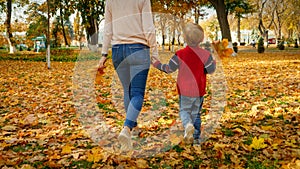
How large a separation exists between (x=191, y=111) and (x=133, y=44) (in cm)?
98

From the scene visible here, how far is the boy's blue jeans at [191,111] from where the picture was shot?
11.1 feet

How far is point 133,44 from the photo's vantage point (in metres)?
3.20

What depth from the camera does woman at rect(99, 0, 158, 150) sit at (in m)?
3.19

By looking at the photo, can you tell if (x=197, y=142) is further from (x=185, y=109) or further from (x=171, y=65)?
(x=171, y=65)

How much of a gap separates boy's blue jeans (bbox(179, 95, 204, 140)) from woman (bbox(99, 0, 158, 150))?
503 millimetres

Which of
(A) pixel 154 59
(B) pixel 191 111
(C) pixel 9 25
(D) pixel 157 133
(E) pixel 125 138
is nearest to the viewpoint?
(E) pixel 125 138

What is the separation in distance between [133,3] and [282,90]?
4905 millimetres

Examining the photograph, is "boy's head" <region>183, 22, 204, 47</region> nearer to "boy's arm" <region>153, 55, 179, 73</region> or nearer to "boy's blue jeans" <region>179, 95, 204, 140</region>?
"boy's arm" <region>153, 55, 179, 73</region>

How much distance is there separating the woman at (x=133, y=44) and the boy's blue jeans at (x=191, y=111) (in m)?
0.50

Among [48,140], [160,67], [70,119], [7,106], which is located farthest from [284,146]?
[7,106]

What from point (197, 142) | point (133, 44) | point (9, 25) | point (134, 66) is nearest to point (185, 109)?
point (197, 142)

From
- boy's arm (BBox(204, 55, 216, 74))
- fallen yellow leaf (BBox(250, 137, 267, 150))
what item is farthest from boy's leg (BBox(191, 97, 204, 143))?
fallen yellow leaf (BBox(250, 137, 267, 150))

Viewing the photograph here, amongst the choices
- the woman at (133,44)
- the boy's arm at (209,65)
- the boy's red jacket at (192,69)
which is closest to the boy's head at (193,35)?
the boy's red jacket at (192,69)

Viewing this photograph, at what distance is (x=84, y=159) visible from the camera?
312 centimetres
